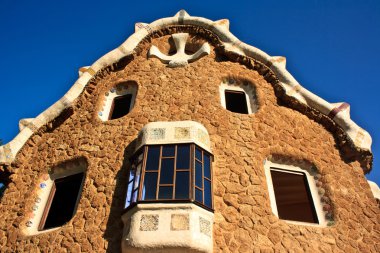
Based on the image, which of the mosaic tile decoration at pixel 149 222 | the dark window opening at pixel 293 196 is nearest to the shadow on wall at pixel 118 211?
the mosaic tile decoration at pixel 149 222

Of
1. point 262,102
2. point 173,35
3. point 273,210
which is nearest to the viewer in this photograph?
point 273,210

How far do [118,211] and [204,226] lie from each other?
4.78ft

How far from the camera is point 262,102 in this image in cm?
694

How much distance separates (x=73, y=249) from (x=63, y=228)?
45cm

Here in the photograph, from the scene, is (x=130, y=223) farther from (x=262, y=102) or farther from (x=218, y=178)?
(x=262, y=102)

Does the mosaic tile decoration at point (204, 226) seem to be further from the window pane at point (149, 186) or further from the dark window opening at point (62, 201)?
the dark window opening at point (62, 201)

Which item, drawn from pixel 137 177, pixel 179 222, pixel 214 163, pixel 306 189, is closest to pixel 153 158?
pixel 137 177

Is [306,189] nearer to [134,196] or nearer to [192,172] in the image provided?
[192,172]

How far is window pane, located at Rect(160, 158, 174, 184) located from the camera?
15.7 feet

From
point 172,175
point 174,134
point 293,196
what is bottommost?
point 172,175

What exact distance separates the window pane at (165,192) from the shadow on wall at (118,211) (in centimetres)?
68

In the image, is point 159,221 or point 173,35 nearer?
point 159,221

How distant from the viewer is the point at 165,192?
4641 mm

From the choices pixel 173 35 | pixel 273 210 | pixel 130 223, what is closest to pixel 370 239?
pixel 273 210
